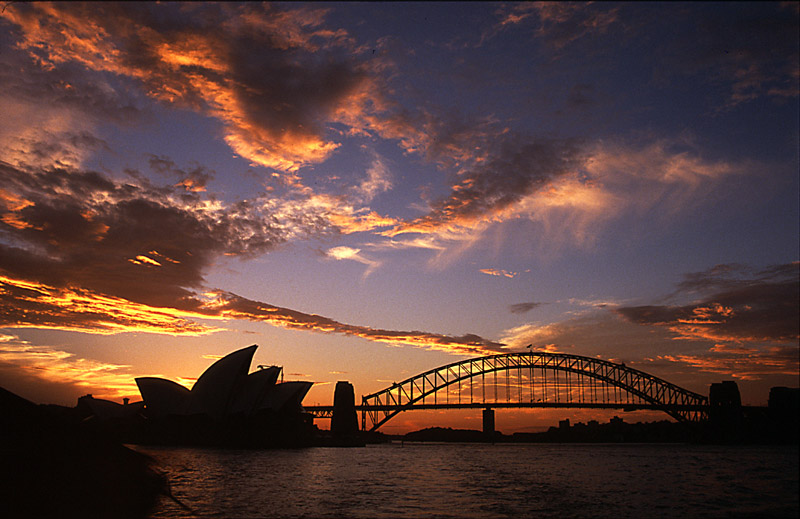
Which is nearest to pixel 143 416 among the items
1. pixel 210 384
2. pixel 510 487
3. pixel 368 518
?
pixel 210 384

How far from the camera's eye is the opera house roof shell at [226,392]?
98.9 meters

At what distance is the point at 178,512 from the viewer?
20359 millimetres

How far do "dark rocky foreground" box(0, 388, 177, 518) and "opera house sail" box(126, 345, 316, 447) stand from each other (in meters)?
79.0

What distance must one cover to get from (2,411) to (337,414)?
121650mm

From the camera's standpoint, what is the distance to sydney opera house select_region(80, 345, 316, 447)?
99.2m

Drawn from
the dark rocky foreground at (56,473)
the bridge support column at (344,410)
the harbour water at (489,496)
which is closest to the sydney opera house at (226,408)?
the bridge support column at (344,410)

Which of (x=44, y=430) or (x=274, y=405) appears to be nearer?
(x=44, y=430)

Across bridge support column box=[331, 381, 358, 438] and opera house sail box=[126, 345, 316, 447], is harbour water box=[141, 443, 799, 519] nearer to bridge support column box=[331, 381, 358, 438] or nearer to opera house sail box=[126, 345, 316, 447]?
opera house sail box=[126, 345, 316, 447]

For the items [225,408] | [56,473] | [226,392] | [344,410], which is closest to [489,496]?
[56,473]

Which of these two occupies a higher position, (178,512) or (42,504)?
(42,504)

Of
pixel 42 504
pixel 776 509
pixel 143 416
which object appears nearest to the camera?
pixel 42 504

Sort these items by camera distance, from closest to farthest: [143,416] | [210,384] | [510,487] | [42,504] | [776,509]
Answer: [42,504], [776,509], [510,487], [210,384], [143,416]

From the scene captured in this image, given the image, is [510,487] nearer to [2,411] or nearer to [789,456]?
[789,456]

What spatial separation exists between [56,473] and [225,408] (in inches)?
3440
